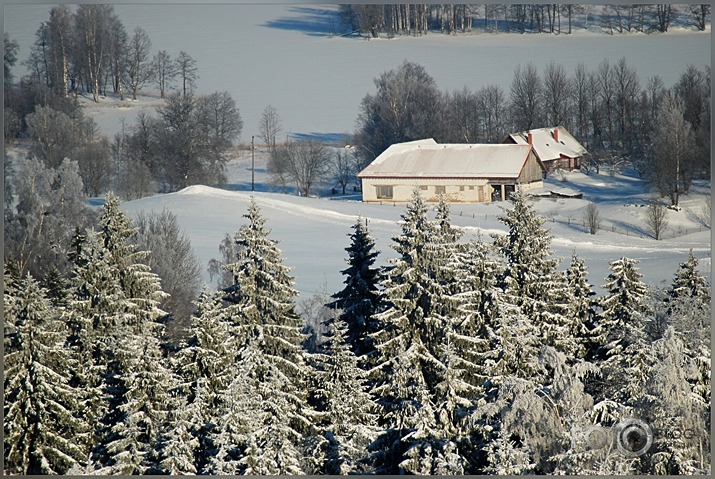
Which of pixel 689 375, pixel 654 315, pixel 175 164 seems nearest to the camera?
pixel 689 375

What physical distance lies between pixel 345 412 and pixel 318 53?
5.82m

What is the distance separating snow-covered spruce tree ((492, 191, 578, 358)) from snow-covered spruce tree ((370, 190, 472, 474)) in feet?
3.88

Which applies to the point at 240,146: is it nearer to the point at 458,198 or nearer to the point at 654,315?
the point at 458,198

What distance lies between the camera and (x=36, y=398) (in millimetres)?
14820

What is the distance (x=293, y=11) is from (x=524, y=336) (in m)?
6.02

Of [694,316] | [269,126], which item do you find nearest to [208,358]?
[269,126]

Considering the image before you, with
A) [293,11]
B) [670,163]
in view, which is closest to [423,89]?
[293,11]

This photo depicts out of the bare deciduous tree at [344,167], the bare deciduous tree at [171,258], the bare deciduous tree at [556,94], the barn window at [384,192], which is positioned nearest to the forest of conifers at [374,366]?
the bare deciduous tree at [171,258]

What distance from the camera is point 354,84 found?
16469mm

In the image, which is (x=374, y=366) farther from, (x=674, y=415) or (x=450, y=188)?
(x=674, y=415)

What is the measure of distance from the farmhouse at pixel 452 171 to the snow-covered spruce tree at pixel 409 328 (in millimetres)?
1526

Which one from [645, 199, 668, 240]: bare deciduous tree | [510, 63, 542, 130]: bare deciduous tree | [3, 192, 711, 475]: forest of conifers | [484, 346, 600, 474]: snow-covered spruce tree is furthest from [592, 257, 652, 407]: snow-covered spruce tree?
[510, 63, 542, 130]: bare deciduous tree

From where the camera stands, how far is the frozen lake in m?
15.4

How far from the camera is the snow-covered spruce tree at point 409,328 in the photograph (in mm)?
14383
